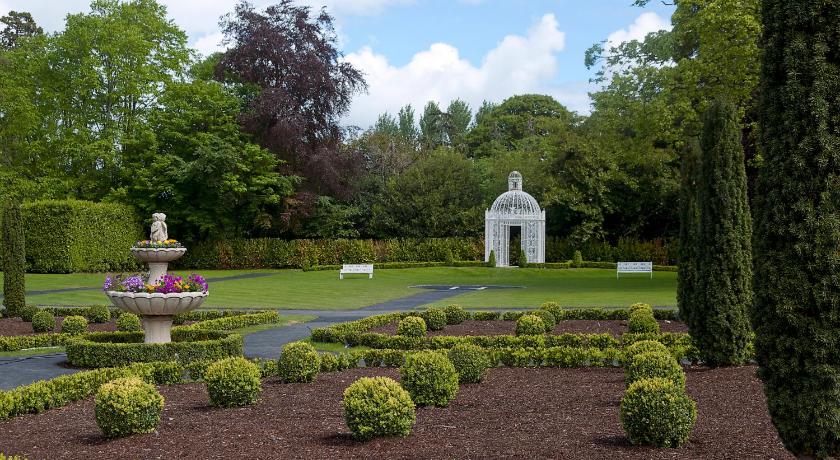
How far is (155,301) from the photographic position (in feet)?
39.4

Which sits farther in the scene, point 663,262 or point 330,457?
point 663,262

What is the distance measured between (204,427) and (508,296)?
18.0 metres

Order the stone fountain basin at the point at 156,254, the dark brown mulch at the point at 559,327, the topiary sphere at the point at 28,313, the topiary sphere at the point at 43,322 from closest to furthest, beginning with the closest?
the stone fountain basin at the point at 156,254, the dark brown mulch at the point at 559,327, the topiary sphere at the point at 43,322, the topiary sphere at the point at 28,313

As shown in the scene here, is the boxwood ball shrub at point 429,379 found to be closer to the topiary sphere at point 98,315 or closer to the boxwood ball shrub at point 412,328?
the boxwood ball shrub at point 412,328

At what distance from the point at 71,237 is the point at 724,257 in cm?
3131

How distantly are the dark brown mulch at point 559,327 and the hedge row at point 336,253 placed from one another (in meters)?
23.5

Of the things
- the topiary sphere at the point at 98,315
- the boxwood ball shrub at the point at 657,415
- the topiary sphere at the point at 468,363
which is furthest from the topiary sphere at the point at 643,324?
the topiary sphere at the point at 98,315

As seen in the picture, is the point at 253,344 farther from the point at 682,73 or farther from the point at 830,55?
the point at 682,73

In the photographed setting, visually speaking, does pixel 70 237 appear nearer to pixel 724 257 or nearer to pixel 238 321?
pixel 238 321

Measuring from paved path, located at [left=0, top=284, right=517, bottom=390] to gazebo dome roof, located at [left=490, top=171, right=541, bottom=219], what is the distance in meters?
16.1

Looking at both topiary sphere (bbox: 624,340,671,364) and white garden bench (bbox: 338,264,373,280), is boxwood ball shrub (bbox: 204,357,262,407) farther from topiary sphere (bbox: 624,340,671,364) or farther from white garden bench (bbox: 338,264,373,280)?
white garden bench (bbox: 338,264,373,280)

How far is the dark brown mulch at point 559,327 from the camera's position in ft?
50.5

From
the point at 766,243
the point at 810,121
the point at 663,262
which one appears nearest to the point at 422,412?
the point at 766,243

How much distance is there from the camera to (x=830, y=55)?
555 centimetres
